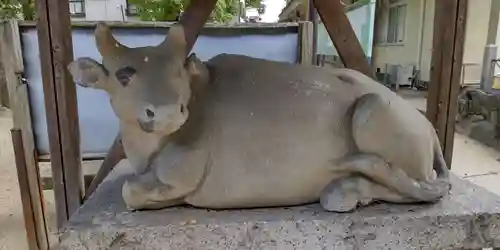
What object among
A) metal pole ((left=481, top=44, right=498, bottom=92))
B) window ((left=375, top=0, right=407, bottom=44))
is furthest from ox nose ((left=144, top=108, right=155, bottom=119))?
window ((left=375, top=0, right=407, bottom=44))

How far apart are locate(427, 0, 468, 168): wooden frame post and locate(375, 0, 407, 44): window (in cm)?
565

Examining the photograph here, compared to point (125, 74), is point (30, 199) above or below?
below

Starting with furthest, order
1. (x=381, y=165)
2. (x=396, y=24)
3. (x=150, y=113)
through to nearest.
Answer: (x=396, y=24) < (x=381, y=165) < (x=150, y=113)

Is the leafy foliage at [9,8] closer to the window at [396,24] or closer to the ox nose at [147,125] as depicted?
the ox nose at [147,125]

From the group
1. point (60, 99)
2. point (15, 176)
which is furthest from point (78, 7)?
point (60, 99)

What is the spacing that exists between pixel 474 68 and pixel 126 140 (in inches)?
196

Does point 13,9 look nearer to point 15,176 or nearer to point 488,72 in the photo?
point 15,176

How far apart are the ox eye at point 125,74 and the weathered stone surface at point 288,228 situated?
213mm

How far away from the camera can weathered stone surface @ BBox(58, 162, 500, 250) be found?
0.66m

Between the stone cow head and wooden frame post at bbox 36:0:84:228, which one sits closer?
the stone cow head

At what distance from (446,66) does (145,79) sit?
65cm

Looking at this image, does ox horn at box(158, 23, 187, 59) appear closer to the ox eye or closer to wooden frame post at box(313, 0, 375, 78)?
the ox eye

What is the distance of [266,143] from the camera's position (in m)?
0.70

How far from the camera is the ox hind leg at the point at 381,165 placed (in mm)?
715
